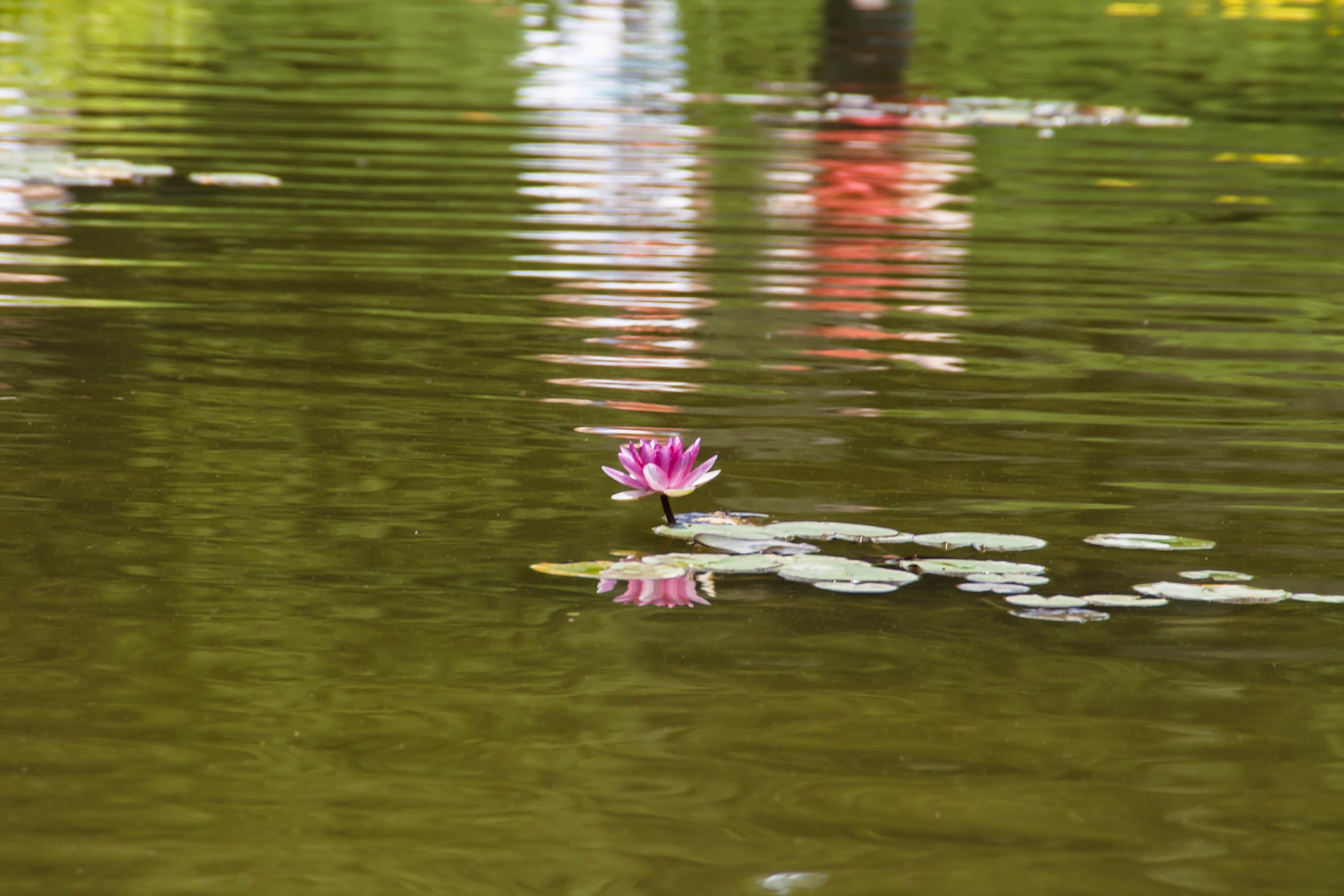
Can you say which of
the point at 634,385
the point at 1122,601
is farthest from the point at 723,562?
the point at 634,385

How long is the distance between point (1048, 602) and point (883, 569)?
0.29 m

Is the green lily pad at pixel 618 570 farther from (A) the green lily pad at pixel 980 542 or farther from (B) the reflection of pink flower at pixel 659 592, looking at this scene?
(A) the green lily pad at pixel 980 542

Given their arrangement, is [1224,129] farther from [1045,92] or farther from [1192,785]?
[1192,785]

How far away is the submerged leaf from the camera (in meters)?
3.01

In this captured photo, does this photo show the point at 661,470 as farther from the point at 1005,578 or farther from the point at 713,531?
the point at 1005,578

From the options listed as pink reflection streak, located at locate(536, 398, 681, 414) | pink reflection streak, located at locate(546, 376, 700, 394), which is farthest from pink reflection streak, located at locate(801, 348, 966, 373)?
pink reflection streak, located at locate(536, 398, 681, 414)

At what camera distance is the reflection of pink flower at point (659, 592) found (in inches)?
117

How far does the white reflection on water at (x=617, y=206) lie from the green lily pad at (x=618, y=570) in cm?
128

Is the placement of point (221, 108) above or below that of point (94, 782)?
above

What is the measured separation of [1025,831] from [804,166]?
6942mm

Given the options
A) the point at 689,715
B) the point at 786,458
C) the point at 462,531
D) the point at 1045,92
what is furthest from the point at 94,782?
the point at 1045,92

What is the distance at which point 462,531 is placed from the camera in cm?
330

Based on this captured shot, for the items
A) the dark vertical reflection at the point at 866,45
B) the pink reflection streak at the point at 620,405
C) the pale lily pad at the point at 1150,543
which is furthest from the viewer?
the dark vertical reflection at the point at 866,45

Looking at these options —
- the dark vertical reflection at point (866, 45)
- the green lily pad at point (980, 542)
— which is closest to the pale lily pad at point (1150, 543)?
the green lily pad at point (980, 542)
